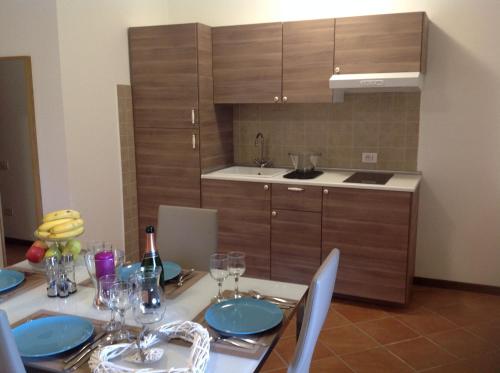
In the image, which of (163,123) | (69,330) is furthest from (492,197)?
(69,330)

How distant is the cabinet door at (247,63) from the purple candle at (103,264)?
82.5 inches

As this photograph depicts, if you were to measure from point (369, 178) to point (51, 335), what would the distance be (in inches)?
98.0

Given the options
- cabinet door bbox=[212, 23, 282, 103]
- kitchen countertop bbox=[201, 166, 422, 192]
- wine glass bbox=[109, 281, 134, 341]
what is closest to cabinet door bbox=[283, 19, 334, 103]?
cabinet door bbox=[212, 23, 282, 103]

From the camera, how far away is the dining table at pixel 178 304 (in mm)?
1347

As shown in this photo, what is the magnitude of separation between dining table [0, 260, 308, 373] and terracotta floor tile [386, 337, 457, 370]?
4.00 feet

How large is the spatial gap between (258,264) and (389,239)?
983 mm

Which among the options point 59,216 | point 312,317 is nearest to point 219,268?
point 312,317

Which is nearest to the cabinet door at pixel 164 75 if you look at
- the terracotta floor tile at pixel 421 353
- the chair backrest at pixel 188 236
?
the chair backrest at pixel 188 236

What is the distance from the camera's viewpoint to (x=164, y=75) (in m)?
3.55

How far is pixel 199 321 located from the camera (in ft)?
5.07

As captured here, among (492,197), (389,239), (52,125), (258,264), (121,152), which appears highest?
(52,125)

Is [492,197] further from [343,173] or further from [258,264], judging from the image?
[258,264]

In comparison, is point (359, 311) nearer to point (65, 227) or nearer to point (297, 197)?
point (297, 197)

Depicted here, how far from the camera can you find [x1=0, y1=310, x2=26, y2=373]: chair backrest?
3.76 ft
